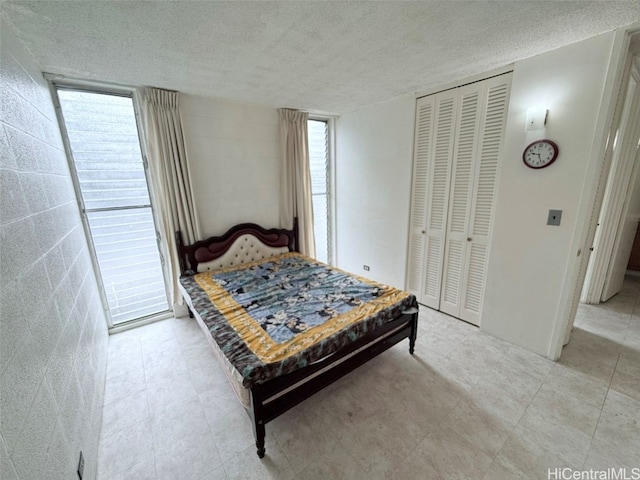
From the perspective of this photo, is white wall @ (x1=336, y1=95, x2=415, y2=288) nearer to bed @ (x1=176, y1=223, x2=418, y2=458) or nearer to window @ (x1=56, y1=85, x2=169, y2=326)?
bed @ (x1=176, y1=223, x2=418, y2=458)

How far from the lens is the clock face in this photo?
6.75ft

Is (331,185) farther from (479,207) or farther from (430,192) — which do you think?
(479,207)

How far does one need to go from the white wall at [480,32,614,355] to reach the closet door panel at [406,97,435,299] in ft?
2.60

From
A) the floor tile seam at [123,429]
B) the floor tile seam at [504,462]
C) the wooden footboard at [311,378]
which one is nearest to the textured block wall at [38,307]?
the floor tile seam at [123,429]

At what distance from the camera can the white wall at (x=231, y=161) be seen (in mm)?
3051

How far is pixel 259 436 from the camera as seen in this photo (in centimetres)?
154

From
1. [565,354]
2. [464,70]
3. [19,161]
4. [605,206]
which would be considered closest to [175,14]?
[19,161]

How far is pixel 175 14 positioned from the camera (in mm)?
1460

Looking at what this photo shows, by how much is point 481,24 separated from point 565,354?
2.80 m

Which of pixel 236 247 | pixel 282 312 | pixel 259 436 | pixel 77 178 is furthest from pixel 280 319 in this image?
pixel 77 178

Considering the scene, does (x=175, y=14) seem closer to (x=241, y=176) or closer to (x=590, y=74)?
(x=241, y=176)

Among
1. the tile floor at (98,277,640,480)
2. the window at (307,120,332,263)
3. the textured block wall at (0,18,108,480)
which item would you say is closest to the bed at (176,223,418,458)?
the tile floor at (98,277,640,480)

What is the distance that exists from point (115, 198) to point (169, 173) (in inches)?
23.7

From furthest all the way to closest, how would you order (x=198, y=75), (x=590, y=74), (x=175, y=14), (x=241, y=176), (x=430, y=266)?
1. (x=241, y=176)
2. (x=430, y=266)
3. (x=198, y=75)
4. (x=590, y=74)
5. (x=175, y=14)
